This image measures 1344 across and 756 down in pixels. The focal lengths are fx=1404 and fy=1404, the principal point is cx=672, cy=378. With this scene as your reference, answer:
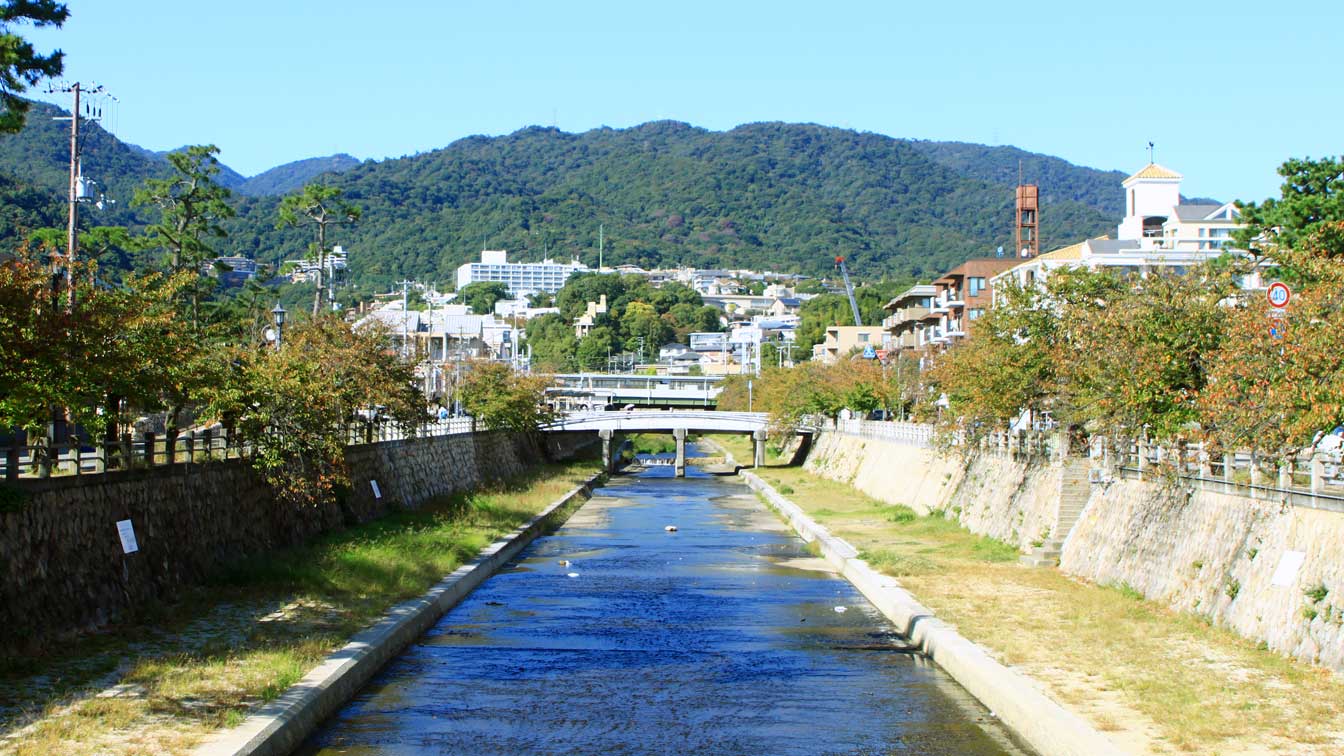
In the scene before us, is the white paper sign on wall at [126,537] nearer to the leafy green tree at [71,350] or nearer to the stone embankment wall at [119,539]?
the stone embankment wall at [119,539]

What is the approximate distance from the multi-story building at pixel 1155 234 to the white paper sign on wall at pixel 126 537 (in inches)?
2236

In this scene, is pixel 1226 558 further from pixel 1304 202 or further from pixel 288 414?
pixel 1304 202

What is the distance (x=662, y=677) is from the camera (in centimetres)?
2059

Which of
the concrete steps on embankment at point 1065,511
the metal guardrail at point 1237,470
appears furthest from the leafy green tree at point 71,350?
the concrete steps on embankment at point 1065,511

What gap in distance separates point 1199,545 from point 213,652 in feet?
48.6

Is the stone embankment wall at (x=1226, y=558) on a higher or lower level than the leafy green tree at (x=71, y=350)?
lower

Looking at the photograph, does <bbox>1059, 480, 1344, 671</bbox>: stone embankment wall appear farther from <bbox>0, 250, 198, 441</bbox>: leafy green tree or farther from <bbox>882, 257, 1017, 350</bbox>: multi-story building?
<bbox>882, 257, 1017, 350</bbox>: multi-story building

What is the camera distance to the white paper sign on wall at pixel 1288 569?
18.0 metres

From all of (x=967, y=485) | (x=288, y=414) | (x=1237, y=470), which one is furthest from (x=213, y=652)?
(x=967, y=485)

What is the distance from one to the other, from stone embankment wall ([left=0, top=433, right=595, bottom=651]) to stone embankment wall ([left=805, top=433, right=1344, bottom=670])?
15.9 metres

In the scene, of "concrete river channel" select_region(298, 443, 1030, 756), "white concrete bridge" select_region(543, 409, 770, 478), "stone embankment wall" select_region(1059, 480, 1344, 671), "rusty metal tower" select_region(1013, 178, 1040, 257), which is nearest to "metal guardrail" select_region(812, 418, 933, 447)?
"white concrete bridge" select_region(543, 409, 770, 478)

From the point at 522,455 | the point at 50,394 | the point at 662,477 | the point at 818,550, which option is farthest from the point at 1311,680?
the point at 662,477

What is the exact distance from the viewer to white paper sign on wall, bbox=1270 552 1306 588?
18.0 meters

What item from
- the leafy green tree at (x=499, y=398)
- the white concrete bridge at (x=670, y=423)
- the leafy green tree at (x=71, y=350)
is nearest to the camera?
the leafy green tree at (x=71, y=350)
